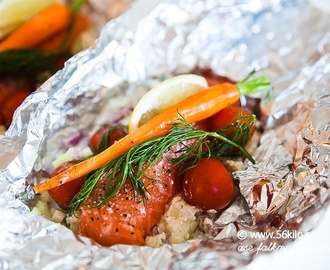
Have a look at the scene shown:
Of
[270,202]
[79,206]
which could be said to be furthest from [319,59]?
[79,206]

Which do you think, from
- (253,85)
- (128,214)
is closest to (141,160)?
(128,214)

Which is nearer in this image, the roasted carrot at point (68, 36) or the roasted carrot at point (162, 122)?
the roasted carrot at point (162, 122)

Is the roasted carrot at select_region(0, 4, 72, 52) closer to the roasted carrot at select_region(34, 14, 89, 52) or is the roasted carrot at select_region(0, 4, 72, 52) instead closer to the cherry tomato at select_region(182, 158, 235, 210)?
the roasted carrot at select_region(34, 14, 89, 52)

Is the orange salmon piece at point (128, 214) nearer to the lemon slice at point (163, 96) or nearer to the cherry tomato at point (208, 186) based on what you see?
the cherry tomato at point (208, 186)

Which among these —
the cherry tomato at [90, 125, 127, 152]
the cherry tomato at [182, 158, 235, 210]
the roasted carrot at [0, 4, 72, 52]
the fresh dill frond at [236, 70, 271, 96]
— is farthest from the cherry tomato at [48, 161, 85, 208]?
the roasted carrot at [0, 4, 72, 52]

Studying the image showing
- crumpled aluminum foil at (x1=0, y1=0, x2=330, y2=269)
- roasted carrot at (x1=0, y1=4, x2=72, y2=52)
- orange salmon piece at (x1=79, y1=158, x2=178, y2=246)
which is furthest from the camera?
roasted carrot at (x1=0, y1=4, x2=72, y2=52)

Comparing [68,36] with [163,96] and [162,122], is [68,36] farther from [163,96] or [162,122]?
[162,122]

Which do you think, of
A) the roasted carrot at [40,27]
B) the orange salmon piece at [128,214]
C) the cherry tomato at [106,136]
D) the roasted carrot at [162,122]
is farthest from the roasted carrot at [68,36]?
the orange salmon piece at [128,214]
